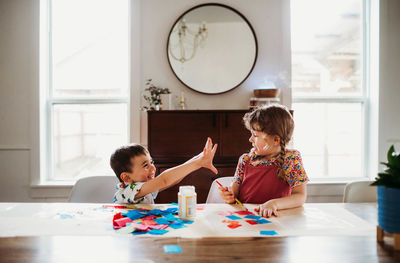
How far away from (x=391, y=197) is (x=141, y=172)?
3.90ft

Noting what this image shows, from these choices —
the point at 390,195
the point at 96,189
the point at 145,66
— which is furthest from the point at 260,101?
the point at 390,195

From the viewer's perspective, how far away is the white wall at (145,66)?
3379 millimetres

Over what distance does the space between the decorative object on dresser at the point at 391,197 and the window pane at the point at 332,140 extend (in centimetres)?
264

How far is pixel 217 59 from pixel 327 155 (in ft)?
5.54

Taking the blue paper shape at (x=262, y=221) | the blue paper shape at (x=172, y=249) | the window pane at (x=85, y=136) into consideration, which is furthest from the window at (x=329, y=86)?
the blue paper shape at (x=172, y=249)

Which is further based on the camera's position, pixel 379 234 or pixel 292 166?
pixel 292 166

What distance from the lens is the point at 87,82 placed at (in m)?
3.59

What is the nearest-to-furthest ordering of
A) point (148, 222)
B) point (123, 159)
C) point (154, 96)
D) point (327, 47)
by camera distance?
1. point (148, 222)
2. point (123, 159)
3. point (154, 96)
4. point (327, 47)

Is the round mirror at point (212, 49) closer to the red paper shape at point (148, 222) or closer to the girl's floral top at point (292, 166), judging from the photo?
the girl's floral top at point (292, 166)

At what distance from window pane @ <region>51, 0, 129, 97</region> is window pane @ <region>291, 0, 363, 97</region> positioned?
6.46 ft

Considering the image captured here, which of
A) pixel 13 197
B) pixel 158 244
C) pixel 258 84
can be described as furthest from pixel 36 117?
pixel 158 244

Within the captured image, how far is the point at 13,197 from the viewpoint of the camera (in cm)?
340

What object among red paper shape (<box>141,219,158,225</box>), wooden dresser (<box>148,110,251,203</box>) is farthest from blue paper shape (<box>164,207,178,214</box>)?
wooden dresser (<box>148,110,251,203</box>)

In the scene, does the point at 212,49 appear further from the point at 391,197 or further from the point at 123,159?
the point at 391,197
